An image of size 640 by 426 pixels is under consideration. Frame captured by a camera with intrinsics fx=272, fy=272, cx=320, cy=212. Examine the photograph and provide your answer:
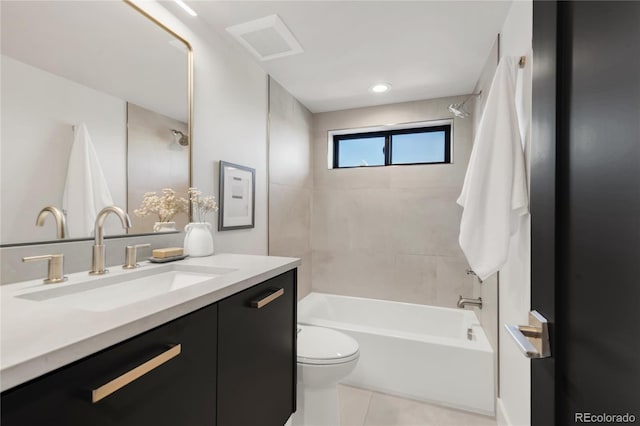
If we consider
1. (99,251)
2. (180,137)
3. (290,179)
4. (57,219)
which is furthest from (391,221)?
(57,219)

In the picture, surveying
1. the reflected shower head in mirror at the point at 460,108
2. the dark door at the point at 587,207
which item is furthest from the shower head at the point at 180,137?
the reflected shower head in mirror at the point at 460,108

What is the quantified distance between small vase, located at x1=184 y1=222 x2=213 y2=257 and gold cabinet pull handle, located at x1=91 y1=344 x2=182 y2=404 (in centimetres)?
79

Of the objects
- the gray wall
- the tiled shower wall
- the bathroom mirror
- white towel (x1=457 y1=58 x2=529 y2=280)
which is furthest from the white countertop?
the tiled shower wall

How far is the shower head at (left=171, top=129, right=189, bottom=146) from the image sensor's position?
1.42 m

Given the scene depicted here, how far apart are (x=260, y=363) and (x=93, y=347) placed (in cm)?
65

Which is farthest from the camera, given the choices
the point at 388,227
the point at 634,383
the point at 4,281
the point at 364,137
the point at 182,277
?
the point at 364,137

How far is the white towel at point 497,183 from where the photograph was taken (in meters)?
1.26

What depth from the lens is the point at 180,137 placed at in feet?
4.75

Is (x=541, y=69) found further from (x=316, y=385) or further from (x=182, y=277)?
(x=316, y=385)

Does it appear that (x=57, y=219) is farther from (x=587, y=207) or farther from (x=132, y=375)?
(x=587, y=207)

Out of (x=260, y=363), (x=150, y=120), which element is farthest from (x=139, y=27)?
(x=260, y=363)

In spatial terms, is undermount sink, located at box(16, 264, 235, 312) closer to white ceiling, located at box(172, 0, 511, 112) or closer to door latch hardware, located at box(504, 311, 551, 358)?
door latch hardware, located at box(504, 311, 551, 358)

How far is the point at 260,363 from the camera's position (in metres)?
1.03

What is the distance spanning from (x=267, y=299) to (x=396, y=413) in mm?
1437
